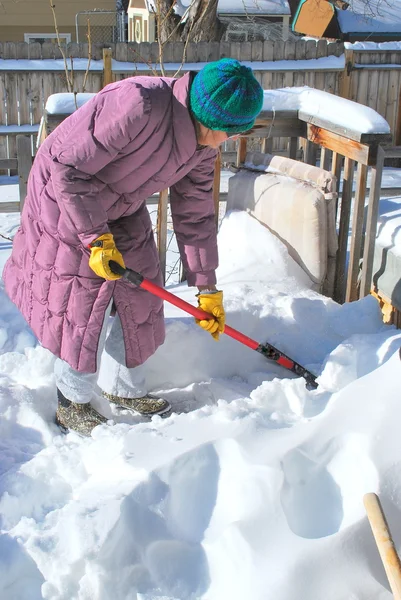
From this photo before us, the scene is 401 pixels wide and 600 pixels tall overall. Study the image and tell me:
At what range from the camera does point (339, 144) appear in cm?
368

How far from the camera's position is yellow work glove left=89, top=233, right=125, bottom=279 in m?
2.44

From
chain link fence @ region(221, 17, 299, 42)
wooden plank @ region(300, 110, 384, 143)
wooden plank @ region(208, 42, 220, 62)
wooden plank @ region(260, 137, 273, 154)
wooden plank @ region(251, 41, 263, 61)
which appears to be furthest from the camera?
chain link fence @ region(221, 17, 299, 42)

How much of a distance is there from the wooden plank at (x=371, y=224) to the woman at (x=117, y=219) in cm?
95

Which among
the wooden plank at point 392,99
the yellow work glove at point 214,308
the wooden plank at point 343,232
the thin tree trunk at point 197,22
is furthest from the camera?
the wooden plank at point 392,99

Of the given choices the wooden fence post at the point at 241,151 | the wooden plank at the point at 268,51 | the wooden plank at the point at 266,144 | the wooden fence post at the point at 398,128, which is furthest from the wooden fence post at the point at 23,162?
the wooden fence post at the point at 398,128

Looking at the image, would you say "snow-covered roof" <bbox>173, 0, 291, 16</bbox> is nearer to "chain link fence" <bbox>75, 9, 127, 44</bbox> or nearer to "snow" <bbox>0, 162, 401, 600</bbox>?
"chain link fence" <bbox>75, 9, 127, 44</bbox>

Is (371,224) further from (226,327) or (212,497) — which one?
(212,497)

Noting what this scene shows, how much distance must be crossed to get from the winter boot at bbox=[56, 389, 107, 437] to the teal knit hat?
126 cm

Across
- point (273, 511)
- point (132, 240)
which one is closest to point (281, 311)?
point (132, 240)

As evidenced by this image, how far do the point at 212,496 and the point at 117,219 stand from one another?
3.98ft

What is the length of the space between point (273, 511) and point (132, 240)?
50.7 inches

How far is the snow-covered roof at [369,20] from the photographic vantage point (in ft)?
51.7

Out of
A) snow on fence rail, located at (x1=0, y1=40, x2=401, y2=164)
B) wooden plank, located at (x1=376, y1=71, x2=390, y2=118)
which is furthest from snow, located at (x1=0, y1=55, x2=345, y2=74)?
wooden plank, located at (x1=376, y1=71, x2=390, y2=118)

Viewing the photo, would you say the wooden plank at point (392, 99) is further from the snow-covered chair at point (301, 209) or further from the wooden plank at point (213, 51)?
the snow-covered chair at point (301, 209)
